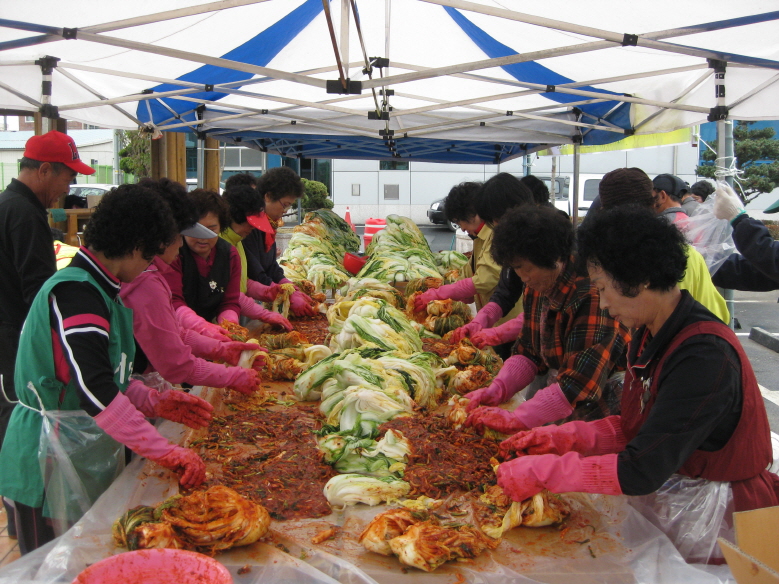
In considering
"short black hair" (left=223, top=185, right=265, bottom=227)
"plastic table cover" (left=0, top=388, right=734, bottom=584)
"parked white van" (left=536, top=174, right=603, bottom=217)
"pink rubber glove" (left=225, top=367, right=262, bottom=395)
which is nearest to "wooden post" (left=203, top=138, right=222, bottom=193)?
"short black hair" (left=223, top=185, right=265, bottom=227)

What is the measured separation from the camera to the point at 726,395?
1.71 metres

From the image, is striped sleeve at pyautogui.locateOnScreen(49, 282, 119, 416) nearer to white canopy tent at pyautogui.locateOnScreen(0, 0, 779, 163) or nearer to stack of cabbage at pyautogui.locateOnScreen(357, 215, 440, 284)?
white canopy tent at pyautogui.locateOnScreen(0, 0, 779, 163)

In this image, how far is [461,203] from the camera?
4754mm

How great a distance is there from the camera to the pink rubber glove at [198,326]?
10.9 feet

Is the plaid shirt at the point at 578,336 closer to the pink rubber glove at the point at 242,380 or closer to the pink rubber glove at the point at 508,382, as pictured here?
the pink rubber glove at the point at 508,382

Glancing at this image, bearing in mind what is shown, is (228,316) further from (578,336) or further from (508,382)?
→ (578,336)

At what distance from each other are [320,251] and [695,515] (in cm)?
537

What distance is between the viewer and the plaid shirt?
97.2 inches

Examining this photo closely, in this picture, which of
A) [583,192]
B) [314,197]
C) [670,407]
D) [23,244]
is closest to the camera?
[670,407]

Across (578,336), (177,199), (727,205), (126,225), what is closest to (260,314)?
(177,199)

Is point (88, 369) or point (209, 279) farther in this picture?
point (209, 279)

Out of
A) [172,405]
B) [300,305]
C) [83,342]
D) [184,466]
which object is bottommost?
[184,466]

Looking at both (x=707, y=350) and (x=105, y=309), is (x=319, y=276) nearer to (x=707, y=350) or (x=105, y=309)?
(x=105, y=309)

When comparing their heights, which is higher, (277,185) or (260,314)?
(277,185)
